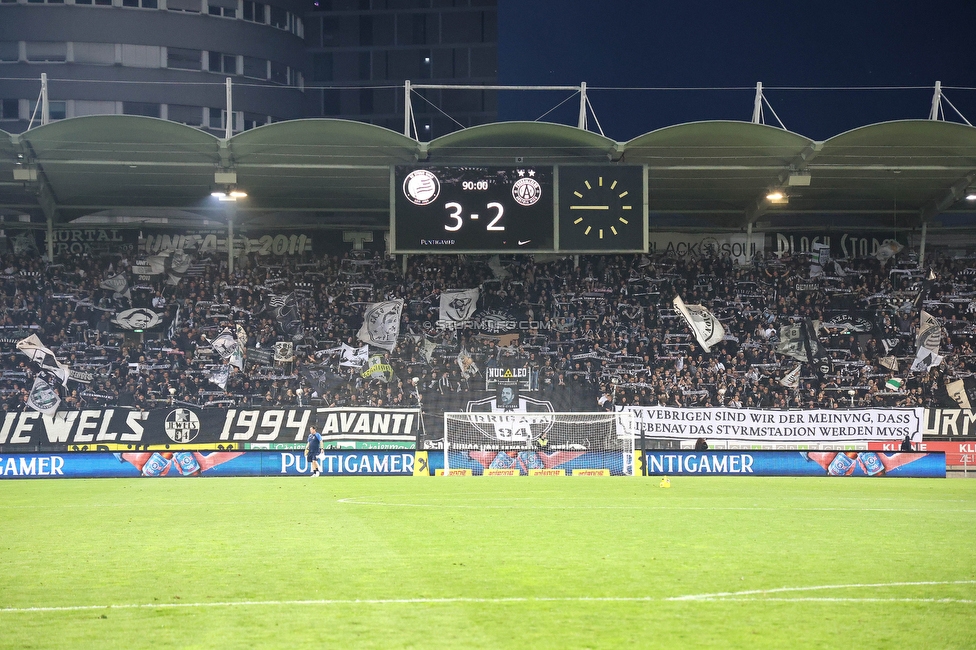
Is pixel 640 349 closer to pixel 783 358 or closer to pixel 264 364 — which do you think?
pixel 783 358

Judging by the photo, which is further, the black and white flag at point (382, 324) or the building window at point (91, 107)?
the building window at point (91, 107)

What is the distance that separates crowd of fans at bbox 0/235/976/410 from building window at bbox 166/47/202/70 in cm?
2414

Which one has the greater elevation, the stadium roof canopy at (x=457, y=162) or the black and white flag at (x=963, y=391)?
the stadium roof canopy at (x=457, y=162)

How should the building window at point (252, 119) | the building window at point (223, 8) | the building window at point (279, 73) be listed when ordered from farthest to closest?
1. the building window at point (279, 73)
2. the building window at point (252, 119)
3. the building window at point (223, 8)

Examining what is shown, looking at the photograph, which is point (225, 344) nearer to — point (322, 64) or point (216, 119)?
point (216, 119)

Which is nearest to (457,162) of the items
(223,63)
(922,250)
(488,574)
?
(922,250)

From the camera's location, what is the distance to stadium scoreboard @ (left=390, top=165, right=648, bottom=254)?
1048 inches

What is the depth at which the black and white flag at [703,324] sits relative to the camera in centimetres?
3731

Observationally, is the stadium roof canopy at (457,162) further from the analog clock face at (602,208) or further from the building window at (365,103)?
the building window at (365,103)

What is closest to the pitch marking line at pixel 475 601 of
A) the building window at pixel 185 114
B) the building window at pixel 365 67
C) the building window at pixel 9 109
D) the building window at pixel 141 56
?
the building window at pixel 185 114

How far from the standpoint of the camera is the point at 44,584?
367 inches

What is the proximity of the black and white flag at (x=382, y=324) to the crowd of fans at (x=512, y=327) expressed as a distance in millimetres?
303

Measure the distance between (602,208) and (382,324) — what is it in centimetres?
1318

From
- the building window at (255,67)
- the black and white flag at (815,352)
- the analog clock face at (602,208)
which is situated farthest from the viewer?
the building window at (255,67)
